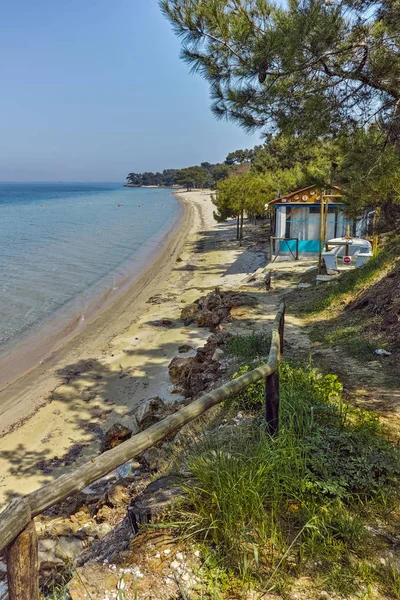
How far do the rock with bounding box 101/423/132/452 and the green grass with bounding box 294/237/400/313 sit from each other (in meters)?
6.21

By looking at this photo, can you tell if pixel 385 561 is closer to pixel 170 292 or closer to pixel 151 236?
pixel 170 292

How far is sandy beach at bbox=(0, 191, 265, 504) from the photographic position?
766cm

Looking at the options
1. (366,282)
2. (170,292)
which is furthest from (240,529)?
(170,292)

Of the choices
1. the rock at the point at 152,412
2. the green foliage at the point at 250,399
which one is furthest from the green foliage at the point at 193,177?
the green foliage at the point at 250,399

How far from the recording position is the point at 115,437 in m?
7.41

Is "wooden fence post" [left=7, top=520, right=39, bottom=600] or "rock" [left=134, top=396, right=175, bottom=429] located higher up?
"wooden fence post" [left=7, top=520, right=39, bottom=600]

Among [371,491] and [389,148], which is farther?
[389,148]

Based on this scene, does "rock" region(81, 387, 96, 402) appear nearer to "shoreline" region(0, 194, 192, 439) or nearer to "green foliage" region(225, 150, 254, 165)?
"shoreline" region(0, 194, 192, 439)

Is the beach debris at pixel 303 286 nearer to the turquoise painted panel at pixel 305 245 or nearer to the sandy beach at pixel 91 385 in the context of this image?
the sandy beach at pixel 91 385

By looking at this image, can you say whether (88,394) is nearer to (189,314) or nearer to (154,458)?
(154,458)

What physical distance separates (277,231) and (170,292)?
5982mm

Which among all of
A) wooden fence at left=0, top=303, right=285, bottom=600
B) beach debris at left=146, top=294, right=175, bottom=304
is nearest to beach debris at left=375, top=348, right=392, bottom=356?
wooden fence at left=0, top=303, right=285, bottom=600

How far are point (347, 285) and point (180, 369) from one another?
223 inches

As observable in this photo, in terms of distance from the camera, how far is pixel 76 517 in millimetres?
5398
